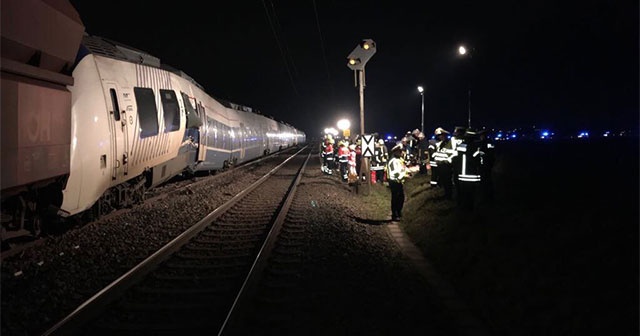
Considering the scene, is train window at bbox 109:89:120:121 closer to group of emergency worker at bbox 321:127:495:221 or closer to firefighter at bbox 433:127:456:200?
group of emergency worker at bbox 321:127:495:221

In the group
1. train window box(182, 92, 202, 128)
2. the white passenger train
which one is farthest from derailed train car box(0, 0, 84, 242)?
train window box(182, 92, 202, 128)

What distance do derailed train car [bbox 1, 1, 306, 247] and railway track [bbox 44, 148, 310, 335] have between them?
1.70 metres

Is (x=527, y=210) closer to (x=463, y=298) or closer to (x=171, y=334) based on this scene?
(x=463, y=298)

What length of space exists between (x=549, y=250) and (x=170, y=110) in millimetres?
10095

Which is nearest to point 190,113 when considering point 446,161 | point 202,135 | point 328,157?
point 202,135

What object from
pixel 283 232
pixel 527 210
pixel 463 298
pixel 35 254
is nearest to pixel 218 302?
pixel 463 298

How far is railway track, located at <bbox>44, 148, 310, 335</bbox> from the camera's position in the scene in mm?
5098

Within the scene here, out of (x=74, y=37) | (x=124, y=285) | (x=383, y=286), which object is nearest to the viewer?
(x=124, y=285)

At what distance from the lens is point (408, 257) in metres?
8.63

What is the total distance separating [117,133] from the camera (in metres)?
9.52

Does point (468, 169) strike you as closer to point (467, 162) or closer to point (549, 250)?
point (467, 162)

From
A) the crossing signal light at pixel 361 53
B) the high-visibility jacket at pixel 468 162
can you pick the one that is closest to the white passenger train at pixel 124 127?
the crossing signal light at pixel 361 53

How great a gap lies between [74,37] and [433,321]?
616 centimetres

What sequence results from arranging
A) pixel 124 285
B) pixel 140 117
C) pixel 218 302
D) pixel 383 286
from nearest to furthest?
pixel 218 302 → pixel 124 285 → pixel 383 286 → pixel 140 117
